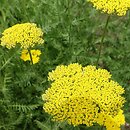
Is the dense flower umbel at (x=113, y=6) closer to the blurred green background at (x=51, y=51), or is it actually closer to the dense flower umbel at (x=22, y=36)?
the dense flower umbel at (x=22, y=36)

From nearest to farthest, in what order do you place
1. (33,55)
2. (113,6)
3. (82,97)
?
(82,97) < (113,6) < (33,55)

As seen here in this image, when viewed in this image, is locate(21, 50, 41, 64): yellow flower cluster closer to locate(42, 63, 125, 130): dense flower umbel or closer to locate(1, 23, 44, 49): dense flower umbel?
locate(1, 23, 44, 49): dense flower umbel

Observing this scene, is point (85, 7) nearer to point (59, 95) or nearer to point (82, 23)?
point (82, 23)

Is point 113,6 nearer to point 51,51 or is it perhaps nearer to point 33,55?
point 33,55

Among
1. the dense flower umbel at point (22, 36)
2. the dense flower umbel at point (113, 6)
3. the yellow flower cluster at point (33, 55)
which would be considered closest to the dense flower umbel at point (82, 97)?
the dense flower umbel at point (22, 36)

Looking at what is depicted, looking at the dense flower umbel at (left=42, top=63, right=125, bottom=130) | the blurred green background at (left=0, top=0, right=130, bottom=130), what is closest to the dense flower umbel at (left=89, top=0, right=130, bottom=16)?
the dense flower umbel at (left=42, top=63, right=125, bottom=130)

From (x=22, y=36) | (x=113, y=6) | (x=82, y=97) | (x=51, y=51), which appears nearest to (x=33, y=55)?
(x=51, y=51)

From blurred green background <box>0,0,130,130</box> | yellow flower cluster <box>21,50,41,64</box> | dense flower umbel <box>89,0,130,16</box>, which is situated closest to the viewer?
dense flower umbel <box>89,0,130,16</box>

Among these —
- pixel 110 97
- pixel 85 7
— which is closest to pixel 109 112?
pixel 110 97

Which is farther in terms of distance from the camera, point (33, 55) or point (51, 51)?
point (51, 51)
